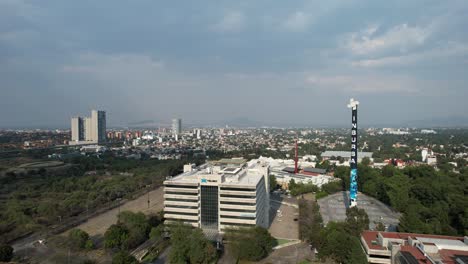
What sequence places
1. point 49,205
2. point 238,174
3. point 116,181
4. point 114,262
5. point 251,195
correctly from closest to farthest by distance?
1. point 114,262
2. point 251,195
3. point 238,174
4. point 49,205
5. point 116,181

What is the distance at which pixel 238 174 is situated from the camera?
1025 inches

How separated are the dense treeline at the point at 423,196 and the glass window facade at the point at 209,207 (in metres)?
13.7

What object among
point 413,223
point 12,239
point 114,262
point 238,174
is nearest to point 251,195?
point 238,174

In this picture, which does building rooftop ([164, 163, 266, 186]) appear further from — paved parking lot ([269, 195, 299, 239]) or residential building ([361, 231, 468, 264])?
residential building ([361, 231, 468, 264])

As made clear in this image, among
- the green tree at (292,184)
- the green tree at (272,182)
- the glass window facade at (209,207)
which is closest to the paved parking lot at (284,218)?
the green tree at (292,184)

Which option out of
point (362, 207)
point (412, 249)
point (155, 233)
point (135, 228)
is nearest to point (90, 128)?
point (135, 228)

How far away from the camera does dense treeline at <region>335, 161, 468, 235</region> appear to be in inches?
917

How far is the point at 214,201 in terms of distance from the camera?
23922 millimetres

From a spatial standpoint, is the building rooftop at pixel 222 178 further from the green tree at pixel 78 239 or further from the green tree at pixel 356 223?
the green tree at pixel 356 223

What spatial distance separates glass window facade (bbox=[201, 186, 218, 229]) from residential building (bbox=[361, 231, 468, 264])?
33.8 feet

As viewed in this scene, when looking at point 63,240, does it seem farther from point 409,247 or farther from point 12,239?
point 409,247

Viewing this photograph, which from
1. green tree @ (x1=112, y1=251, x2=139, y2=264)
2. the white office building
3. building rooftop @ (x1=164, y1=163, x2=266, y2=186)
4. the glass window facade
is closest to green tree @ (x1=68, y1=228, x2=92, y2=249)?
green tree @ (x1=112, y1=251, x2=139, y2=264)

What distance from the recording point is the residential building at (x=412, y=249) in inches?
634

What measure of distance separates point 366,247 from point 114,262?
14.6m
